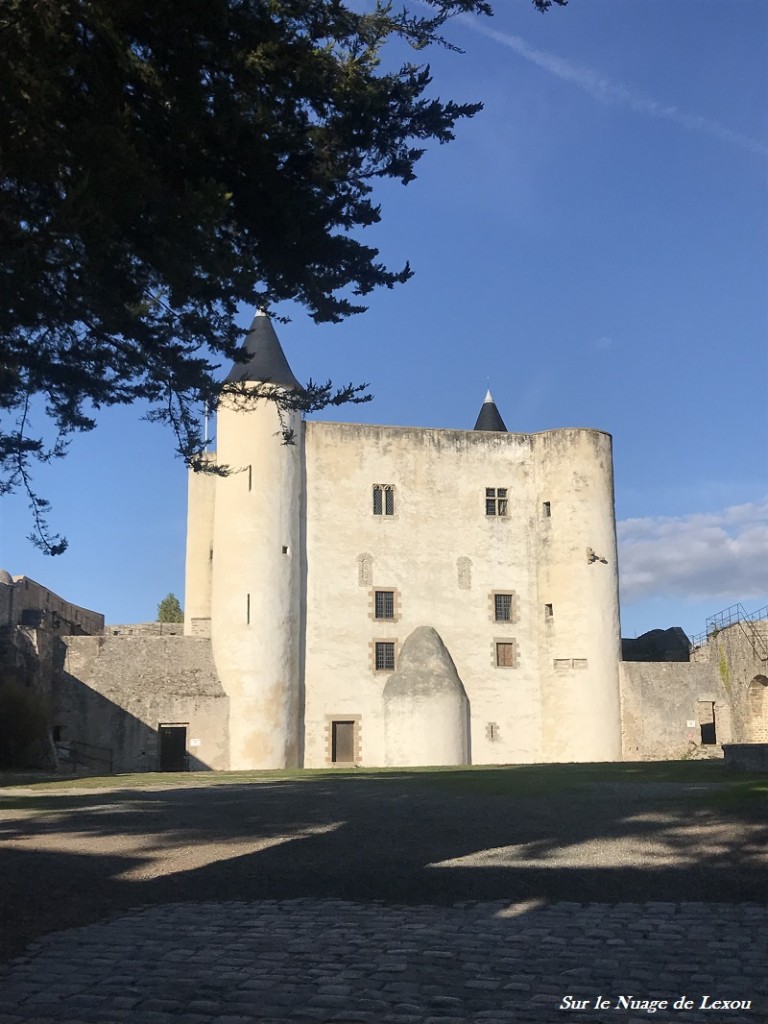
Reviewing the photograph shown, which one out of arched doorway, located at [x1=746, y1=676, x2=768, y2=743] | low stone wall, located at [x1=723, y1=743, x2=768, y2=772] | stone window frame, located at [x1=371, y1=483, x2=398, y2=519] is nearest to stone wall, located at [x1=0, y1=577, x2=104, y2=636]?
stone window frame, located at [x1=371, y1=483, x2=398, y2=519]

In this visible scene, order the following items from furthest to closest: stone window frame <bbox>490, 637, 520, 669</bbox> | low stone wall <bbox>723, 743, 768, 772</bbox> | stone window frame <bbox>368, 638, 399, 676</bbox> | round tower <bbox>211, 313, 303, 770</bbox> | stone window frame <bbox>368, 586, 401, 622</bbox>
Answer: stone window frame <bbox>490, 637, 520, 669</bbox>
stone window frame <bbox>368, 586, 401, 622</bbox>
stone window frame <bbox>368, 638, 399, 676</bbox>
round tower <bbox>211, 313, 303, 770</bbox>
low stone wall <bbox>723, 743, 768, 772</bbox>

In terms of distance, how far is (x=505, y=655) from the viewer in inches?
1446

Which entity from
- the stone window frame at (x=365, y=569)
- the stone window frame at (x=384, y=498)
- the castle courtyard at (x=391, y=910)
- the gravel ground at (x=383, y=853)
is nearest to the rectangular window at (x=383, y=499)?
the stone window frame at (x=384, y=498)

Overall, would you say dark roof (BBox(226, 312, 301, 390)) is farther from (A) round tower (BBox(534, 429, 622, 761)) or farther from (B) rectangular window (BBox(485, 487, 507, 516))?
(A) round tower (BBox(534, 429, 622, 761))

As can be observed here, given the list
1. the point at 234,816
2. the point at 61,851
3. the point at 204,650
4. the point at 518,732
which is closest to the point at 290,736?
the point at 204,650

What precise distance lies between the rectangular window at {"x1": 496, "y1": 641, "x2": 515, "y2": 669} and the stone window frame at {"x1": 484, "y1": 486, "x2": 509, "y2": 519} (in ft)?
14.7

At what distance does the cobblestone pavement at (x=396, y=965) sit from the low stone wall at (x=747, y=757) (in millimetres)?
10621

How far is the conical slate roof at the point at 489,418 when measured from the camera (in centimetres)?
4512

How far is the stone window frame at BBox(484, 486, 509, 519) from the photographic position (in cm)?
3766

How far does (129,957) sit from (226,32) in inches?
260

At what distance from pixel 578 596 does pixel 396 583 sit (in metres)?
6.15

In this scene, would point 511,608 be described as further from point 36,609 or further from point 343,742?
point 36,609

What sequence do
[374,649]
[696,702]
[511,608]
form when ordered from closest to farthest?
[374,649]
[696,702]
[511,608]

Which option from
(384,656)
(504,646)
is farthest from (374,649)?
(504,646)
